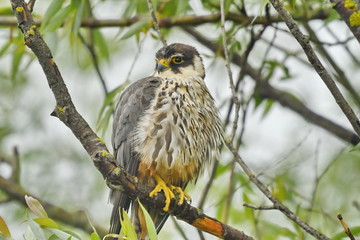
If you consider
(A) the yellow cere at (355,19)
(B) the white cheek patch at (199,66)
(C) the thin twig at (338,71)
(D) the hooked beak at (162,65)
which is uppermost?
(C) the thin twig at (338,71)

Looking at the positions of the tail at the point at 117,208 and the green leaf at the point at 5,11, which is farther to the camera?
the green leaf at the point at 5,11

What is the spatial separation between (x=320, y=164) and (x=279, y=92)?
137 centimetres

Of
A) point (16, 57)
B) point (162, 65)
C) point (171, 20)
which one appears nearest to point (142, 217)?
point (162, 65)

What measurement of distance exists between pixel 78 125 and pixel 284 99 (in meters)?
2.71

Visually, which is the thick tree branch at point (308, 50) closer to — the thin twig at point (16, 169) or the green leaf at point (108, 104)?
the green leaf at point (108, 104)

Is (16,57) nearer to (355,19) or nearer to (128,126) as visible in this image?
(128,126)

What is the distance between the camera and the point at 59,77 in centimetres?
287

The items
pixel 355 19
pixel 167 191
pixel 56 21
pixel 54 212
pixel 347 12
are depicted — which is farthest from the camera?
pixel 54 212

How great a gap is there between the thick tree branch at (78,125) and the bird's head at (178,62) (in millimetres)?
1321

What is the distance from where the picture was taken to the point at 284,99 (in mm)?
5309

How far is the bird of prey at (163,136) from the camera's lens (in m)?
3.82

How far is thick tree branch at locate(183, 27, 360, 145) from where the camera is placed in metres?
5.01

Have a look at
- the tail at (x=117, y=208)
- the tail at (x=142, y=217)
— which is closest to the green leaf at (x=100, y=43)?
the tail at (x=142, y=217)

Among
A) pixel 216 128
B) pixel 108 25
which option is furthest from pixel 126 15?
pixel 216 128
